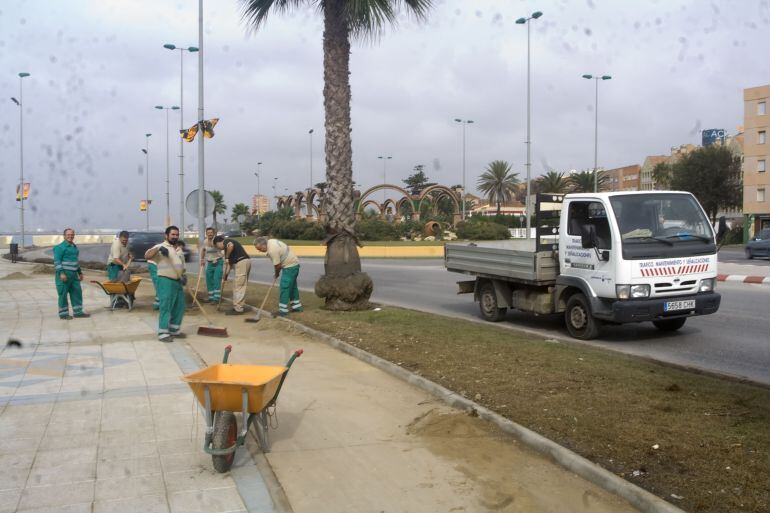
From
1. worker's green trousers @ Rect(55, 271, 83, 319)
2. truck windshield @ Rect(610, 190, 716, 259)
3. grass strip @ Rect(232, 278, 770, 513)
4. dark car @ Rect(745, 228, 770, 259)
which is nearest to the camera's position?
grass strip @ Rect(232, 278, 770, 513)

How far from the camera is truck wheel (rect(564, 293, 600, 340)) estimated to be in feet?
32.4

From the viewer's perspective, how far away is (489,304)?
40.5 feet

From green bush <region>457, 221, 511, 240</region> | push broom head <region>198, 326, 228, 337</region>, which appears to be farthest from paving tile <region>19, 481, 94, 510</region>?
green bush <region>457, 221, 511, 240</region>

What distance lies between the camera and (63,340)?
10086mm

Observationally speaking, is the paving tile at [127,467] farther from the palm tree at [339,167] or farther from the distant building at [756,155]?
the distant building at [756,155]

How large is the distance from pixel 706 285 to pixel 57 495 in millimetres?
8687

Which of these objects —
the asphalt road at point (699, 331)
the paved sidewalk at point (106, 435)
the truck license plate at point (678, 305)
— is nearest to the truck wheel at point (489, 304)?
the asphalt road at point (699, 331)

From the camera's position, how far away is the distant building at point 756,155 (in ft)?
177

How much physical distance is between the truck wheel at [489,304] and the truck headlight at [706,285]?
11.5 feet

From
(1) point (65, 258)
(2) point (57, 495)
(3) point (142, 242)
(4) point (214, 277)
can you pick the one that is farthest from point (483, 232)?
(2) point (57, 495)

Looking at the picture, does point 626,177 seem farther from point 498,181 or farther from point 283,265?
point 283,265

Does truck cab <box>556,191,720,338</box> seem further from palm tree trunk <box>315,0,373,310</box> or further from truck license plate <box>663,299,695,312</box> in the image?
palm tree trunk <box>315,0,373,310</box>

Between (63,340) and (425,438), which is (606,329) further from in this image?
(63,340)

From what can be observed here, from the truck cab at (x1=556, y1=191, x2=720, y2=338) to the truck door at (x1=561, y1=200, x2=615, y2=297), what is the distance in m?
0.01
